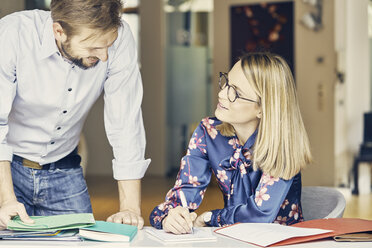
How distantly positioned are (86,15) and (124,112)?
0.41 meters

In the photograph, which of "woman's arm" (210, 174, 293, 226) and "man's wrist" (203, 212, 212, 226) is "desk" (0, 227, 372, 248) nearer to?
"woman's arm" (210, 174, 293, 226)

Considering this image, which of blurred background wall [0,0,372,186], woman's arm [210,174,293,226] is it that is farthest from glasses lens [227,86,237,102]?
blurred background wall [0,0,372,186]

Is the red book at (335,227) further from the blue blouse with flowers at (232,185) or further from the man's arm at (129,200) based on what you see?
the man's arm at (129,200)

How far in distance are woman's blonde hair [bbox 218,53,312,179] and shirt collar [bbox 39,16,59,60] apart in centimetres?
65

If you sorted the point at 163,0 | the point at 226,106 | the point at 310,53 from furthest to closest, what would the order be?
the point at 163,0 → the point at 310,53 → the point at 226,106

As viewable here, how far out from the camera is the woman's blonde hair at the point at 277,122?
5.91ft

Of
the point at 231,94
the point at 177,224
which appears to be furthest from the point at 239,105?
the point at 177,224

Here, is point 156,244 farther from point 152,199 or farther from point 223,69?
point 223,69

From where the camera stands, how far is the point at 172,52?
775 cm

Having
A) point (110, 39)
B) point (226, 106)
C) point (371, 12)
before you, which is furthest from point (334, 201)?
point (371, 12)

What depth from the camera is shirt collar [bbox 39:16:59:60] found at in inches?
73.1

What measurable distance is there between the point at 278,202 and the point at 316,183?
16.7 ft

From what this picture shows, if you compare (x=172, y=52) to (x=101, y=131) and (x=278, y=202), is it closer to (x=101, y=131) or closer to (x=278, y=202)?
(x=101, y=131)

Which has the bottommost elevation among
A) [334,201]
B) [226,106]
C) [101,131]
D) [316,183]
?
[316,183]
